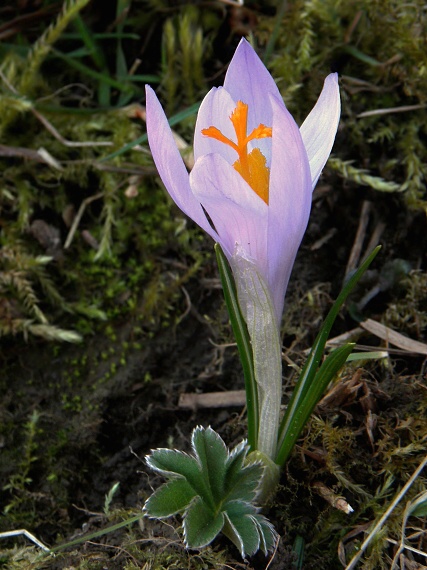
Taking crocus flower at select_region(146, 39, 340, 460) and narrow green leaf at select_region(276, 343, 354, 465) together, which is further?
narrow green leaf at select_region(276, 343, 354, 465)

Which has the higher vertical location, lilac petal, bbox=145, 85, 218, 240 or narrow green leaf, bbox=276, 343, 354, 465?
lilac petal, bbox=145, 85, 218, 240

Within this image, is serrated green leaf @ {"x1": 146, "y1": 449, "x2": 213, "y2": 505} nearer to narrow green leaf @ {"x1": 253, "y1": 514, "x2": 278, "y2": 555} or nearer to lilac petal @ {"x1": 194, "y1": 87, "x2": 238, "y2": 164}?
narrow green leaf @ {"x1": 253, "y1": 514, "x2": 278, "y2": 555}

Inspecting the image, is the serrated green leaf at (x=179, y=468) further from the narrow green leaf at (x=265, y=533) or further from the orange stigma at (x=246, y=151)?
the orange stigma at (x=246, y=151)

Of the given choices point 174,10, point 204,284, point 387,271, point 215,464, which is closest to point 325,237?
point 387,271

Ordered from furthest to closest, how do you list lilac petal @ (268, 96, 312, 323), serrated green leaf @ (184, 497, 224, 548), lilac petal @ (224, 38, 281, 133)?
lilac petal @ (224, 38, 281, 133)
serrated green leaf @ (184, 497, 224, 548)
lilac petal @ (268, 96, 312, 323)

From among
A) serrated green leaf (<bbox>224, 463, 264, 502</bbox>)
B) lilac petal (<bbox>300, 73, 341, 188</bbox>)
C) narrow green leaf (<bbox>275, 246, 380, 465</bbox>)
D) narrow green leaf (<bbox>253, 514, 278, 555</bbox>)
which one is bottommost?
narrow green leaf (<bbox>253, 514, 278, 555</bbox>)

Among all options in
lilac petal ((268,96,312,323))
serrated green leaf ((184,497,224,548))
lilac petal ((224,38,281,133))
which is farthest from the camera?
lilac petal ((224,38,281,133))

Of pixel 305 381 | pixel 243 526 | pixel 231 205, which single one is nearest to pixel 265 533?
pixel 243 526

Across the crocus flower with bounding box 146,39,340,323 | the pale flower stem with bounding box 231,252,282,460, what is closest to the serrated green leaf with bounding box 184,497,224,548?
the pale flower stem with bounding box 231,252,282,460

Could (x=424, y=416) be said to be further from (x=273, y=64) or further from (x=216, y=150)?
(x=273, y=64)
